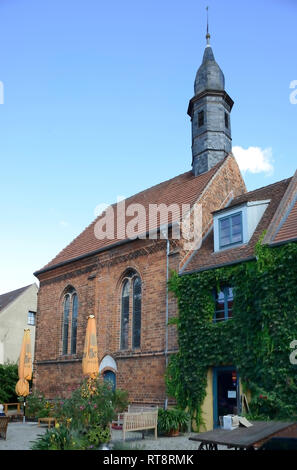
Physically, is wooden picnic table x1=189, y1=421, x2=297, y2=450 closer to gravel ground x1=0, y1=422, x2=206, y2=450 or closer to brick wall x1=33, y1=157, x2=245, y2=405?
gravel ground x1=0, y1=422, x2=206, y2=450

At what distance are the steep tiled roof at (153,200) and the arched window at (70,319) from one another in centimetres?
166

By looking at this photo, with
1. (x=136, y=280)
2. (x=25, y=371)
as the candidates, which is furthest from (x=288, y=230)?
(x=25, y=371)

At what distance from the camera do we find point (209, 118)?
70.8 feet

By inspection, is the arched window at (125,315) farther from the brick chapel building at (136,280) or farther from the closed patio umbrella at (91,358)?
the closed patio umbrella at (91,358)

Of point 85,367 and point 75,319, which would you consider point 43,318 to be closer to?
point 75,319

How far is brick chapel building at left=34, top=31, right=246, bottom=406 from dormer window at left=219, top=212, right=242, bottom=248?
4.53 feet

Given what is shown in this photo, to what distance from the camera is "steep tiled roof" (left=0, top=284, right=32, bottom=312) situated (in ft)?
108

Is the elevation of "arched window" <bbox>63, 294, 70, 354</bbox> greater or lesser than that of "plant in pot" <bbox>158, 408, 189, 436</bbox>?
greater

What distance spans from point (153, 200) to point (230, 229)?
20.9ft

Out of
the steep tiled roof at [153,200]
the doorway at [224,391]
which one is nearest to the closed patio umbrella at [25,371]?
the steep tiled roof at [153,200]

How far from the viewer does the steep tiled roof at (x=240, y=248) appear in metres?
15.0

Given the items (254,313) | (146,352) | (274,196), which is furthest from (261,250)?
(146,352)

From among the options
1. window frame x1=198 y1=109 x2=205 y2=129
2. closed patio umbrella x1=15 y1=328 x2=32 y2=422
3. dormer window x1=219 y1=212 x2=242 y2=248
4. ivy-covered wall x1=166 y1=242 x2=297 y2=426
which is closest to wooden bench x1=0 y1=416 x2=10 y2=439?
closed patio umbrella x1=15 y1=328 x2=32 y2=422

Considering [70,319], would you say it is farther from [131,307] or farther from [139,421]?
[139,421]
